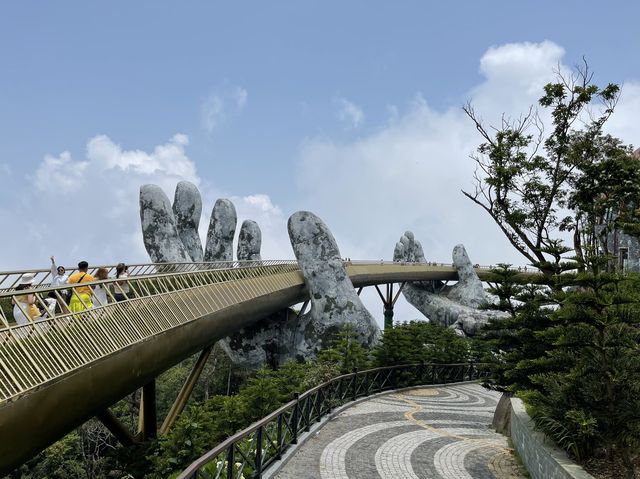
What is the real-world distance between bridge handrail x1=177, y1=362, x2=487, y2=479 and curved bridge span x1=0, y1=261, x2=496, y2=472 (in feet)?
9.81

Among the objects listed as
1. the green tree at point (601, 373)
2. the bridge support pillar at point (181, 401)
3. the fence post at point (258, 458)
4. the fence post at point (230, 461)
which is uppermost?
the green tree at point (601, 373)

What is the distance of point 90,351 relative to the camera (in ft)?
37.8

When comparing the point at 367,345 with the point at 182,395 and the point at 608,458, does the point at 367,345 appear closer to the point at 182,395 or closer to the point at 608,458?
the point at 182,395

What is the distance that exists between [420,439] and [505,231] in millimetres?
12529

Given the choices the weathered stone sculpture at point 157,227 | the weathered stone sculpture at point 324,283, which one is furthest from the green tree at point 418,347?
the weathered stone sculpture at point 157,227

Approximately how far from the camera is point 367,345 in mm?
29109

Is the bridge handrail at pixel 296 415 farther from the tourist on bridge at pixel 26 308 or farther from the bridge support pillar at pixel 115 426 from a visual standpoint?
Result: the bridge support pillar at pixel 115 426

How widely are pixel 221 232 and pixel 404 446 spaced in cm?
2333

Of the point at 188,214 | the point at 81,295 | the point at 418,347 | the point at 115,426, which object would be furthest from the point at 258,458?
the point at 188,214

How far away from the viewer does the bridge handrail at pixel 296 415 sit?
864cm

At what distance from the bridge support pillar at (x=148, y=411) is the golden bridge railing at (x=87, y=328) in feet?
11.0

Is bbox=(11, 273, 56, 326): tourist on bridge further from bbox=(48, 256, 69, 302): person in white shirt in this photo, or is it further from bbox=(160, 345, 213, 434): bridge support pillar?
bbox=(160, 345, 213, 434): bridge support pillar

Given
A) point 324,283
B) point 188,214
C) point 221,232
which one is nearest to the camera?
point 324,283

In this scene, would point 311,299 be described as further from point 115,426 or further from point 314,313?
point 115,426
